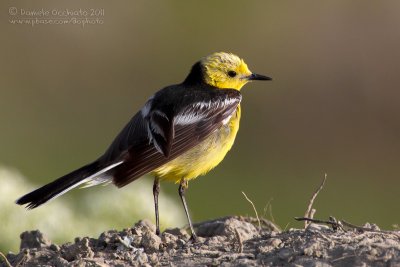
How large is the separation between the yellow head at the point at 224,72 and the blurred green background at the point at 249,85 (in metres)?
7.92

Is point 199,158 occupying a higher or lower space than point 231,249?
higher

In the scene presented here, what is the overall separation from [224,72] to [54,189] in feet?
8.04

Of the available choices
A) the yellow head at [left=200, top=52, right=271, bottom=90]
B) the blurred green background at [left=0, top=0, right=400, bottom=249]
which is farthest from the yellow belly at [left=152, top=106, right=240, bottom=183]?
the blurred green background at [left=0, top=0, right=400, bottom=249]

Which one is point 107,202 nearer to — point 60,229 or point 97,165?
point 60,229

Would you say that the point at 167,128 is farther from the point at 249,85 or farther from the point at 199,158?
the point at 249,85

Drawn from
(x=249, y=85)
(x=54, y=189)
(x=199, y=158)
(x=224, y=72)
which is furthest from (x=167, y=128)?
(x=249, y=85)

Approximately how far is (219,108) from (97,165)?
3.94 feet

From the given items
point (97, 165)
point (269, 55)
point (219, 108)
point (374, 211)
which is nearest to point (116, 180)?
point (97, 165)

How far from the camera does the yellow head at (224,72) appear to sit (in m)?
10.6

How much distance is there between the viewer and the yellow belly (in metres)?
9.33

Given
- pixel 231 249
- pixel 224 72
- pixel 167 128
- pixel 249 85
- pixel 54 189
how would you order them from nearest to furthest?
pixel 231 249, pixel 54 189, pixel 167 128, pixel 224 72, pixel 249 85

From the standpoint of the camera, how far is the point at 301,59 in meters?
25.0

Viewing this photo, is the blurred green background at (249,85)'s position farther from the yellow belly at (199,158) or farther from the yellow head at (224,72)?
the yellow belly at (199,158)

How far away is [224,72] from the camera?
420 inches
